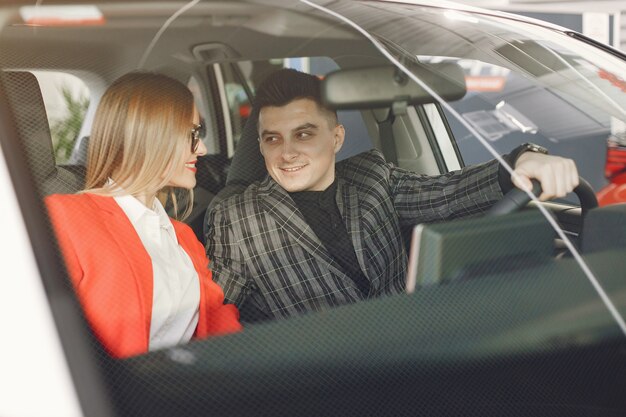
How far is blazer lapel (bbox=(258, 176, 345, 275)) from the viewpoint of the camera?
1455mm

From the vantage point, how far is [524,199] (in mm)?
1437

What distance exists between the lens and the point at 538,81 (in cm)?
164

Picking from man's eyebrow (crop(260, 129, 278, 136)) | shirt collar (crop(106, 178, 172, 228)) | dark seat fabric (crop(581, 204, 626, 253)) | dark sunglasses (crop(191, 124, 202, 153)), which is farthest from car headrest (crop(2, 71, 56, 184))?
dark seat fabric (crop(581, 204, 626, 253))

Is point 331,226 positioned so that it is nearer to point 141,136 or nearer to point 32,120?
point 141,136

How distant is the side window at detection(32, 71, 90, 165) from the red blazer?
3.9 inches

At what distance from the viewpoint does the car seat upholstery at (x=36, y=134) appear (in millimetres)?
1143

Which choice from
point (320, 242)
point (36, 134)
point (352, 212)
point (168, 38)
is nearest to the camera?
point (36, 134)

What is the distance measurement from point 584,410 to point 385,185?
633 millimetres

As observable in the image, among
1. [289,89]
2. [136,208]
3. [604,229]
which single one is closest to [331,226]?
[289,89]

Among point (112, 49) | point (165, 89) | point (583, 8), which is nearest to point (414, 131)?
point (165, 89)

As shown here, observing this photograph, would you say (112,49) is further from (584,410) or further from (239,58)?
(584,410)

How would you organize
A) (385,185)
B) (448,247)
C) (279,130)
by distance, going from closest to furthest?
(448,247) → (279,130) → (385,185)

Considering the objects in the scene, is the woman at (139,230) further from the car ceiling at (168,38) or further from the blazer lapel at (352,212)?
the blazer lapel at (352,212)

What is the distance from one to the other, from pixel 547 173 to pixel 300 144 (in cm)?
54
